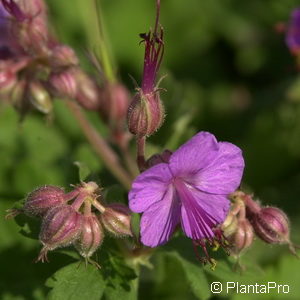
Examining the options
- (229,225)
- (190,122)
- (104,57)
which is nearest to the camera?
(229,225)

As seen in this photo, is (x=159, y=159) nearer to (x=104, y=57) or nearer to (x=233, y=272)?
(x=233, y=272)

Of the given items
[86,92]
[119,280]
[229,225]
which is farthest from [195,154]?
[86,92]

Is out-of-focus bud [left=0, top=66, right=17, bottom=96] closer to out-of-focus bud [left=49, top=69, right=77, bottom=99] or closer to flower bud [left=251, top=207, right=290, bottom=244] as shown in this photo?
out-of-focus bud [left=49, top=69, right=77, bottom=99]

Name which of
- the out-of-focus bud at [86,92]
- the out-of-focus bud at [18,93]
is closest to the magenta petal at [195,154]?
the out-of-focus bud at [18,93]

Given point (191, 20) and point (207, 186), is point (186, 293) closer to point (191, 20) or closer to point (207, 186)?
point (207, 186)

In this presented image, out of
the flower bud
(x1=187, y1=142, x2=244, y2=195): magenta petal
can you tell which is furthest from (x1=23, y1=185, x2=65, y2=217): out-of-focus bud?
the flower bud

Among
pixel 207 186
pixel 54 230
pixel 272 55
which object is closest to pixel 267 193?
pixel 272 55
